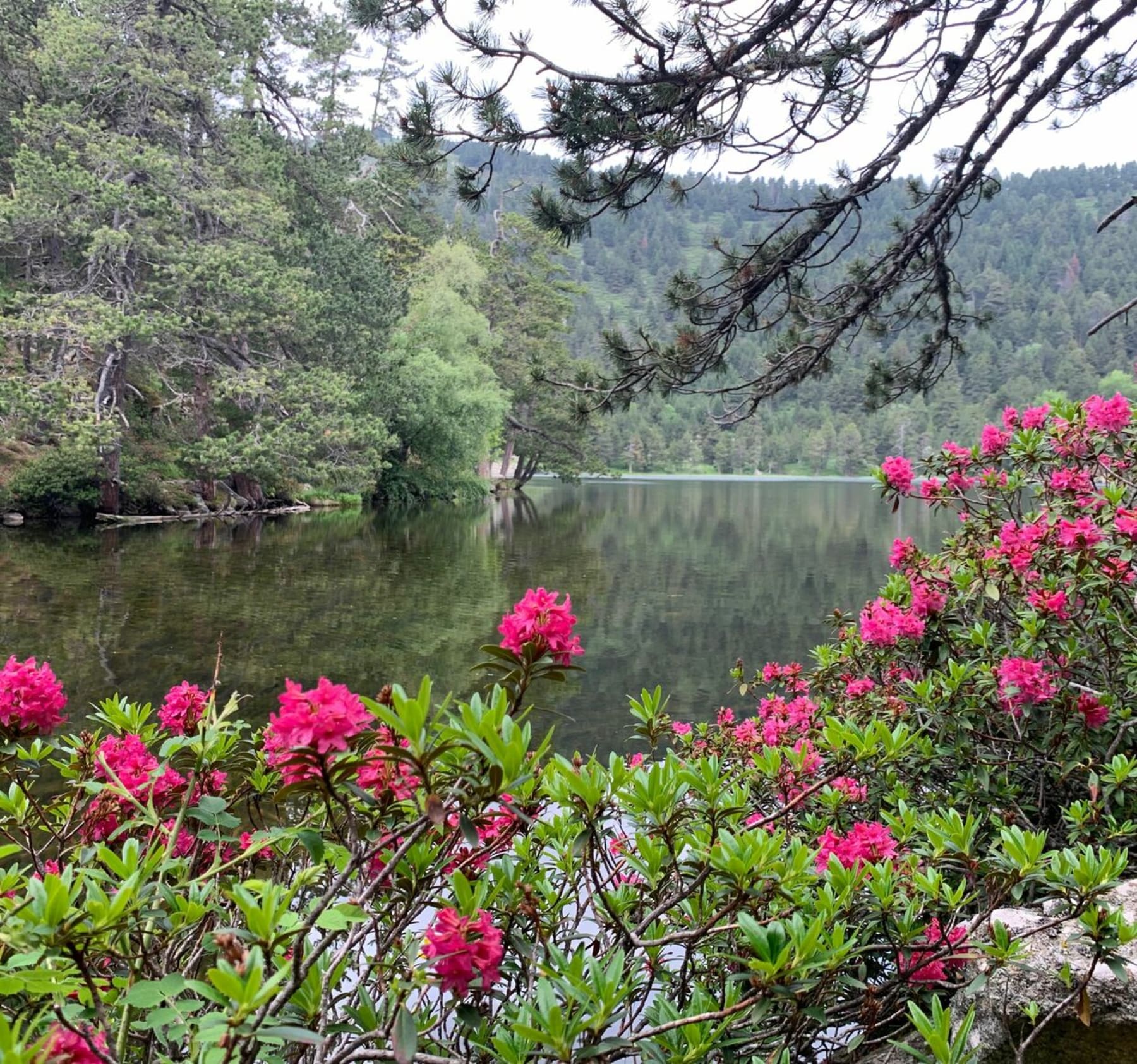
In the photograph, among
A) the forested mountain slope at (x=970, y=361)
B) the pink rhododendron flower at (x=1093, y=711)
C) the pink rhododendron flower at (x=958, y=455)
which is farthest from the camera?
the forested mountain slope at (x=970, y=361)

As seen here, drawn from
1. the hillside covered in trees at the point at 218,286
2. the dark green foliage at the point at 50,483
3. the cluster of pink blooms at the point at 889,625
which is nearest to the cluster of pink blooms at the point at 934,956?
the cluster of pink blooms at the point at 889,625

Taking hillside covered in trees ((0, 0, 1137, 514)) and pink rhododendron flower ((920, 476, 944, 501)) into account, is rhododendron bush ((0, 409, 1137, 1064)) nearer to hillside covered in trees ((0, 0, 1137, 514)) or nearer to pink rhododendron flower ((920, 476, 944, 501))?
pink rhododendron flower ((920, 476, 944, 501))

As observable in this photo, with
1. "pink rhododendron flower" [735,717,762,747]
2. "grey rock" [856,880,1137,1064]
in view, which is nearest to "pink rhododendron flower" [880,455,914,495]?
"pink rhododendron flower" [735,717,762,747]

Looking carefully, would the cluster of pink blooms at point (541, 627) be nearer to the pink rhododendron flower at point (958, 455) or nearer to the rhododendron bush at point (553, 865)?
the rhododendron bush at point (553, 865)

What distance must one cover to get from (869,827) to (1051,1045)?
1.67 feet

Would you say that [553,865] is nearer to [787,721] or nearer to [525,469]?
[787,721]

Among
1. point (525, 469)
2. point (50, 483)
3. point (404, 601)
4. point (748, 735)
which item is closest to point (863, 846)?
point (748, 735)

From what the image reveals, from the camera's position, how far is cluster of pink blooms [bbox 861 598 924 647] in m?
2.88

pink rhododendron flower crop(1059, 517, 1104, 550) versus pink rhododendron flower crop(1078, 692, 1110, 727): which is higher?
pink rhododendron flower crop(1059, 517, 1104, 550)

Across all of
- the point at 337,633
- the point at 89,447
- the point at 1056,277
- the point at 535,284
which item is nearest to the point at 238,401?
the point at 89,447

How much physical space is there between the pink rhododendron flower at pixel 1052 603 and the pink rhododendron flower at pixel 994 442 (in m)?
1.22

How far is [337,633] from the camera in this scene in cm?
902

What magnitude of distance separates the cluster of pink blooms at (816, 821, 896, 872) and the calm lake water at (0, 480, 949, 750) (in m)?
4.12

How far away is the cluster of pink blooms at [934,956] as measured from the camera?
1.58 meters
